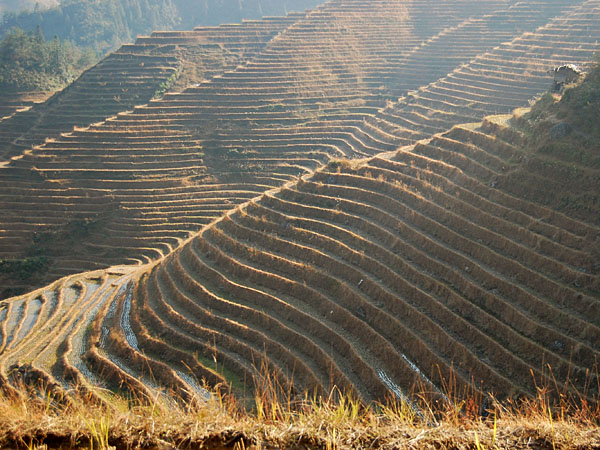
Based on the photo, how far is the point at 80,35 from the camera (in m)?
108

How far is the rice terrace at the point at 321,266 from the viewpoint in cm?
596

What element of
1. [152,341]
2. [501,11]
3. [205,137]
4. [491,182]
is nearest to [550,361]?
[491,182]

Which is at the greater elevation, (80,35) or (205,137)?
(80,35)

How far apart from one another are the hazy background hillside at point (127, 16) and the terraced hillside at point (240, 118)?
190 ft

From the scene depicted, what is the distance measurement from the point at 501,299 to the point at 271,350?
22.3 feet

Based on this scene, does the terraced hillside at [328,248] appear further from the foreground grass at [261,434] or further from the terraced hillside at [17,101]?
the terraced hillside at [17,101]

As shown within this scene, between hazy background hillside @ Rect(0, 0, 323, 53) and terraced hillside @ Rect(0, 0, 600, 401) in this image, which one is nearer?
terraced hillside @ Rect(0, 0, 600, 401)

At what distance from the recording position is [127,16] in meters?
115

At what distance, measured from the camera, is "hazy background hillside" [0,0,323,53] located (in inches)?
4082

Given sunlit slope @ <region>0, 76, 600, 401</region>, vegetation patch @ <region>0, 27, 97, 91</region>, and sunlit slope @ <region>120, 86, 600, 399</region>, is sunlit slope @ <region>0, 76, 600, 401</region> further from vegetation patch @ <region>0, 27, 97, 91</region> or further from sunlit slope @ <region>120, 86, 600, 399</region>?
vegetation patch @ <region>0, 27, 97, 91</region>

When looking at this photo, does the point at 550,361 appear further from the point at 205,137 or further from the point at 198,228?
the point at 205,137

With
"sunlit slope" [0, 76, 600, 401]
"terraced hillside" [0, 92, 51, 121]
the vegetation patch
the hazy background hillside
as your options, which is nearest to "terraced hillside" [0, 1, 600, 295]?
"terraced hillside" [0, 92, 51, 121]

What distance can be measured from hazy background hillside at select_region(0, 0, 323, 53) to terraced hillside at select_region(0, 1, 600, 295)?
57765 mm

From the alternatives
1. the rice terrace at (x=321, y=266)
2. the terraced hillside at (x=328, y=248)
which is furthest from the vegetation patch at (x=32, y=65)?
the terraced hillside at (x=328, y=248)
